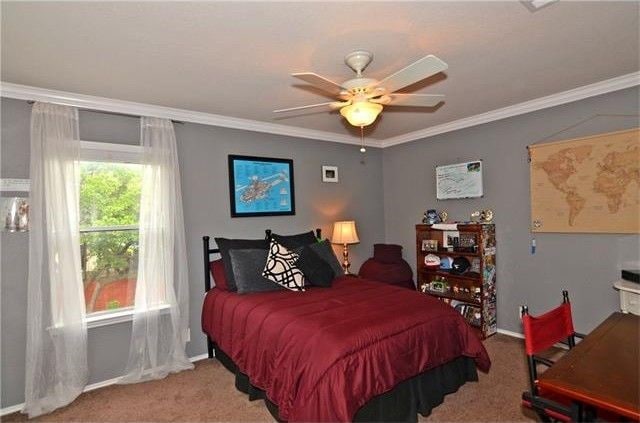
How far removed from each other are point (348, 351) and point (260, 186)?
2341 mm

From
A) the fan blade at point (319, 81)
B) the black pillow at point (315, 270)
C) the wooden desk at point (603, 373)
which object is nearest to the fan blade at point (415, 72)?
the fan blade at point (319, 81)

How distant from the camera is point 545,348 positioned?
158 cm

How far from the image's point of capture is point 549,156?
3314 millimetres

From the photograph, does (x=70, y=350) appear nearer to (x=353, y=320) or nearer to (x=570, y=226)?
(x=353, y=320)

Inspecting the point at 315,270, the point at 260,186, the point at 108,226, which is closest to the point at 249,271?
the point at 315,270

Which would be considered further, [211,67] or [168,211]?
[168,211]

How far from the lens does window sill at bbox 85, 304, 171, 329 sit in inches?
113

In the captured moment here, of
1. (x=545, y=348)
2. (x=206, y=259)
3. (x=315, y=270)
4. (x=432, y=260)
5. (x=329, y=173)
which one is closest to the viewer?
(x=545, y=348)

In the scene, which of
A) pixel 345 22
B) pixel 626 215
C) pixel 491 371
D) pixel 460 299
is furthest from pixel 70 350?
pixel 626 215

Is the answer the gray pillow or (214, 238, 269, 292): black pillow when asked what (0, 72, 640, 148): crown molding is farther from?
the gray pillow

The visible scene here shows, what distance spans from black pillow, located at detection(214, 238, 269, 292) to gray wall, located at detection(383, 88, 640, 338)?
2237mm

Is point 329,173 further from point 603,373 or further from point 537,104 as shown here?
point 603,373

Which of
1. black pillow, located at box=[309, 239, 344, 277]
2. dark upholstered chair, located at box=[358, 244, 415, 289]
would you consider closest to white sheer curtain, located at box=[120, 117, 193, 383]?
black pillow, located at box=[309, 239, 344, 277]

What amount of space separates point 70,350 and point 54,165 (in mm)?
1441
